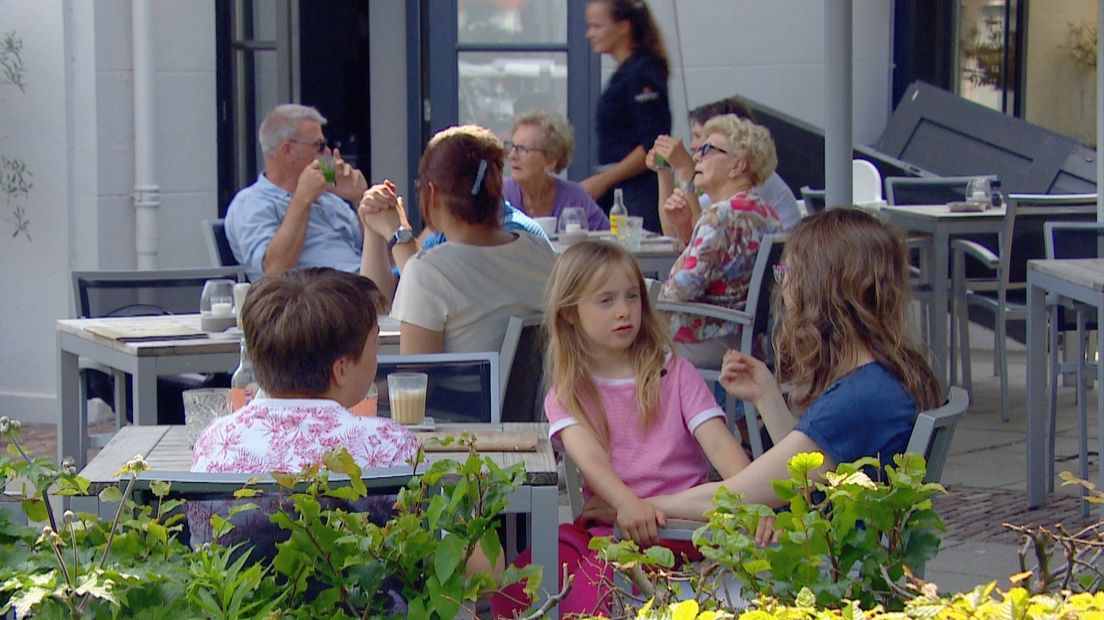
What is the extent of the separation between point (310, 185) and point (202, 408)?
263cm

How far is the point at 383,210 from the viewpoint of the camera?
4.91 m

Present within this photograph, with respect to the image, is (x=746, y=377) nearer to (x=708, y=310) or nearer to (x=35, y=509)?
(x=35, y=509)

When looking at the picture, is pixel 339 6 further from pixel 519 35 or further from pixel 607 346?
pixel 607 346

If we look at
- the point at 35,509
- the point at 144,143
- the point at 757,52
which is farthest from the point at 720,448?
the point at 757,52

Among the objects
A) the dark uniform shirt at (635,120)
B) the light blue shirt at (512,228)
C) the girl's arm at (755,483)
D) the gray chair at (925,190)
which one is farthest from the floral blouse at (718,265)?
the gray chair at (925,190)

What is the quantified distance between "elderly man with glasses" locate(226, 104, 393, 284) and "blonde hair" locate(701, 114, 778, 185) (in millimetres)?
1329

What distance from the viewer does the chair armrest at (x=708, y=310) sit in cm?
530

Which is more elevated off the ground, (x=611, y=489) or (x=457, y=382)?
(x=457, y=382)

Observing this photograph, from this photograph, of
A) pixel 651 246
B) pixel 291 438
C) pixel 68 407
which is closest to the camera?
pixel 291 438

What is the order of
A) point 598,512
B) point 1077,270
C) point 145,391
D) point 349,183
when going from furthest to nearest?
point 349,183 → point 1077,270 → point 145,391 → point 598,512

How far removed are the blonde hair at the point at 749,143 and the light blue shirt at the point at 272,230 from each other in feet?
4.63

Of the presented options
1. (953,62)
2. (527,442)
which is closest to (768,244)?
(527,442)

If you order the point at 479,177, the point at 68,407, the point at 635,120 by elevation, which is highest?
the point at 635,120

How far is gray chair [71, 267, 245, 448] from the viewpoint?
5184mm
